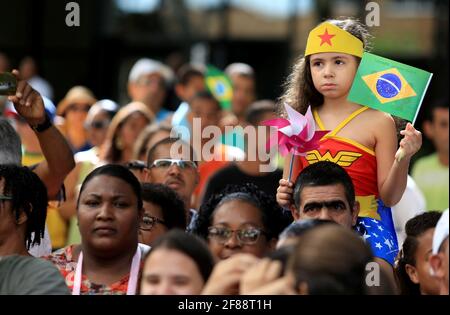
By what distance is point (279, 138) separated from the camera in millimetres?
6906

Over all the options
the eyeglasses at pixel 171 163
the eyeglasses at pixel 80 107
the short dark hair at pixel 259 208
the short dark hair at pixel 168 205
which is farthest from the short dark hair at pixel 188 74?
the short dark hair at pixel 259 208

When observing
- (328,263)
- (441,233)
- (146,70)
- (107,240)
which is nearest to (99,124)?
(146,70)

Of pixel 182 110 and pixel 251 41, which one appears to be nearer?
pixel 182 110

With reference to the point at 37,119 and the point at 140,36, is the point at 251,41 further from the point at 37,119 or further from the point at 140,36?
the point at 37,119

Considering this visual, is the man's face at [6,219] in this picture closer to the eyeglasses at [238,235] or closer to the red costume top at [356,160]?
the eyeglasses at [238,235]

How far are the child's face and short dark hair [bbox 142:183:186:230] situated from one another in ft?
3.45

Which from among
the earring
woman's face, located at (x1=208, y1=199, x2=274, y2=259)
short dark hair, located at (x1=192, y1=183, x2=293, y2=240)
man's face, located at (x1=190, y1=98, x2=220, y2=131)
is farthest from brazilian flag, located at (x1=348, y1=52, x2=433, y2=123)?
man's face, located at (x1=190, y1=98, x2=220, y2=131)

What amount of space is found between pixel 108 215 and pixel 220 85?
8.29 metres

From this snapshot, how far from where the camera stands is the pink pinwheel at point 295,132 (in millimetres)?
6840

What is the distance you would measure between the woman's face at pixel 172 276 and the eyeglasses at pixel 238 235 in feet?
3.72

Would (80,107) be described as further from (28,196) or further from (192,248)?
(192,248)

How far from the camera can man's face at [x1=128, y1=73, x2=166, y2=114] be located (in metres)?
13.6

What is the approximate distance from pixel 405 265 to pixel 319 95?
120 centimetres
